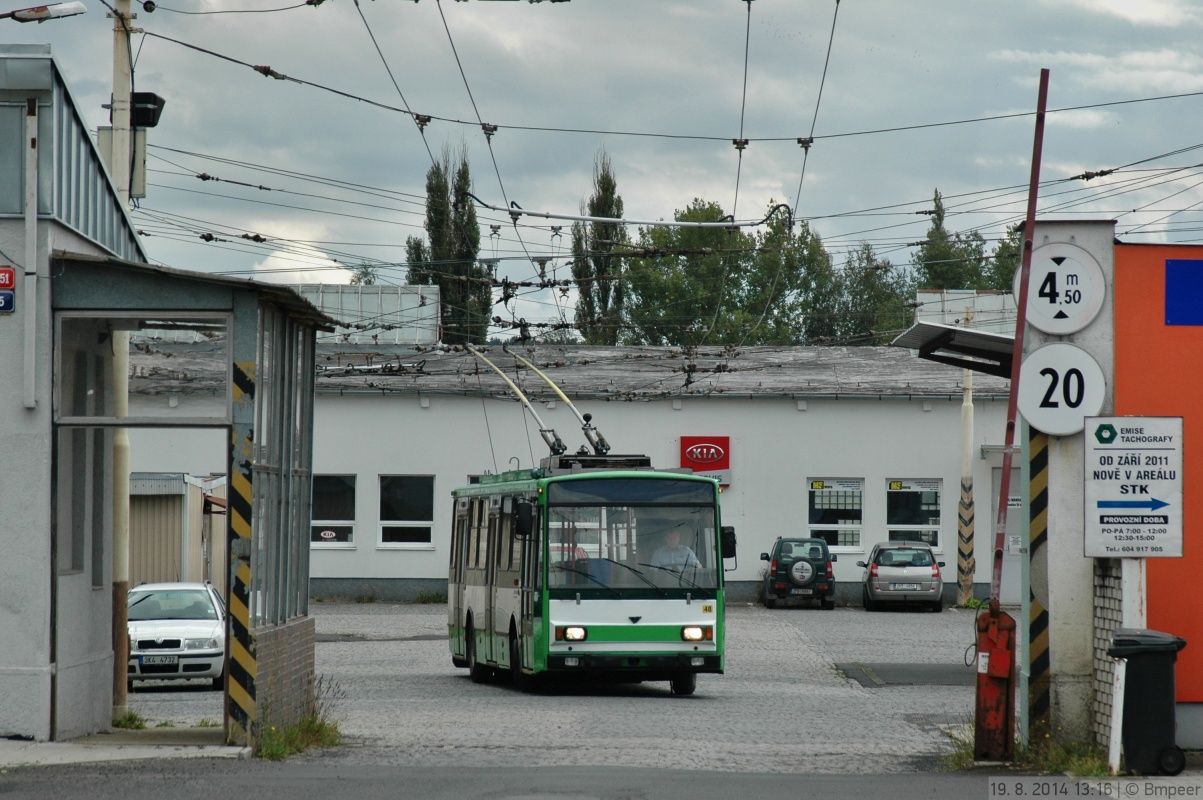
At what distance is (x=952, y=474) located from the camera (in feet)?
147

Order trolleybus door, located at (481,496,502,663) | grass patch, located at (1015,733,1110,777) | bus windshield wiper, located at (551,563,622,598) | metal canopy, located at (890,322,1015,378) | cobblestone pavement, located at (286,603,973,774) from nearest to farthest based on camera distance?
grass patch, located at (1015,733,1110,777) < cobblestone pavement, located at (286,603,973,774) < metal canopy, located at (890,322,1015,378) < bus windshield wiper, located at (551,563,622,598) < trolleybus door, located at (481,496,502,663)

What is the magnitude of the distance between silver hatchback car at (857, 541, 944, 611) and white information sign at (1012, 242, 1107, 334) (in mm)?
28240

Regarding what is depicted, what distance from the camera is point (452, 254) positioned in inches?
2093

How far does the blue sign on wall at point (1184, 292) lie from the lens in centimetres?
1309

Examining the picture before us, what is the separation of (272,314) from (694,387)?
3233 centimetres

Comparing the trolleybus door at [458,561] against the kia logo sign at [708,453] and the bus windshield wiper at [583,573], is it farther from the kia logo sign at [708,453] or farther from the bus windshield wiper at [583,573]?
the kia logo sign at [708,453]

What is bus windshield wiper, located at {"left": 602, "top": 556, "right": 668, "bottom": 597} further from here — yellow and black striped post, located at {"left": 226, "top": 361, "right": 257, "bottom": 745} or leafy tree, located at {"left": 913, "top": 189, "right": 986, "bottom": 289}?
leafy tree, located at {"left": 913, "top": 189, "right": 986, "bottom": 289}

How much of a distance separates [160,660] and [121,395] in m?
8.84

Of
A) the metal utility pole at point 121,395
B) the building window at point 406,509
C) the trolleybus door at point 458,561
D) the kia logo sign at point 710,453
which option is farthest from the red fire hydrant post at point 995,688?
the building window at point 406,509

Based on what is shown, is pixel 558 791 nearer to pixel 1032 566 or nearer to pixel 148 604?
pixel 1032 566

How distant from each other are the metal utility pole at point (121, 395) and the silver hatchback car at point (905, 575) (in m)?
27.5

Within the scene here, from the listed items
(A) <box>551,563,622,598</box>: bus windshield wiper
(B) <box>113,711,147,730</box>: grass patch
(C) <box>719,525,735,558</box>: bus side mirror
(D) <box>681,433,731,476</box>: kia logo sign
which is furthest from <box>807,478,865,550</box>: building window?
(B) <box>113,711,147,730</box>: grass patch

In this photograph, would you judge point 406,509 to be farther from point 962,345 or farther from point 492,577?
point 962,345

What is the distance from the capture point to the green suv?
4172 cm
